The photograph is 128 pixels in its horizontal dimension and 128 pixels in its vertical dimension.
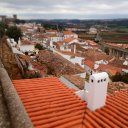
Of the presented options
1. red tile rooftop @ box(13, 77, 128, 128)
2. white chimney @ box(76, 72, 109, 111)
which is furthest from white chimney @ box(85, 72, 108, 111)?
red tile rooftop @ box(13, 77, 128, 128)

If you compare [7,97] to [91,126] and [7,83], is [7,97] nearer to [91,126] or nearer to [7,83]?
[7,83]

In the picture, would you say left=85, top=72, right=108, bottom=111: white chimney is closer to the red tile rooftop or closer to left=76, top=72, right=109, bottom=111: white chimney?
left=76, top=72, right=109, bottom=111: white chimney

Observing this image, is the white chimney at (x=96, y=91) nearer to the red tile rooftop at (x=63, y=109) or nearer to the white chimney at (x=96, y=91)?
the white chimney at (x=96, y=91)

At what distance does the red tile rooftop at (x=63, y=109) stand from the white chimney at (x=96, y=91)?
0.15 metres

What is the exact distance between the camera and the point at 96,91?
605cm

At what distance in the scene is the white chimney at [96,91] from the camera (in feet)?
19.7

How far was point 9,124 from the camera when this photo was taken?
12.2 ft

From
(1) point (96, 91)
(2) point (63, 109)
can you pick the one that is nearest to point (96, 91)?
(1) point (96, 91)

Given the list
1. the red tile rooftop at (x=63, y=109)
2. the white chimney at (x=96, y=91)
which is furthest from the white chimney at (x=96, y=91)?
the red tile rooftop at (x=63, y=109)

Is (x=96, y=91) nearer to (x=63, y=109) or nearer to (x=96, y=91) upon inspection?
(x=96, y=91)

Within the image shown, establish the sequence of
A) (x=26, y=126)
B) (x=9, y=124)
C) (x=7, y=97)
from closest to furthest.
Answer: (x=26, y=126)
(x=9, y=124)
(x=7, y=97)

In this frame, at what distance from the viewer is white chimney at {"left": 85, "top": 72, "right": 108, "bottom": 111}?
19.7ft

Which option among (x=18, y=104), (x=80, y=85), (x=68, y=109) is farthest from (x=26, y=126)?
(x=80, y=85)

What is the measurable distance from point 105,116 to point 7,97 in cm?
240
